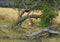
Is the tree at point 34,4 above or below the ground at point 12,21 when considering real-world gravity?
above

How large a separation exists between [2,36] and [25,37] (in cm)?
75

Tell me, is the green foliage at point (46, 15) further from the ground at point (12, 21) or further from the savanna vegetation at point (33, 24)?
the ground at point (12, 21)

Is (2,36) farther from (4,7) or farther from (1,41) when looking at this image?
(4,7)

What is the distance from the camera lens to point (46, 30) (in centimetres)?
847

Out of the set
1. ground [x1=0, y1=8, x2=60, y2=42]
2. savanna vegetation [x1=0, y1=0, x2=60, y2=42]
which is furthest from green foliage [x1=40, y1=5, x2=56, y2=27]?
ground [x1=0, y1=8, x2=60, y2=42]

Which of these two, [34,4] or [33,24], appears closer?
[34,4]

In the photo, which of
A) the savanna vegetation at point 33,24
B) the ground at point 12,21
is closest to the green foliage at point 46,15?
the savanna vegetation at point 33,24

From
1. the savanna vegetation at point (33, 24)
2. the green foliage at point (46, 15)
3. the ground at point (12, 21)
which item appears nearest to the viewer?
the savanna vegetation at point (33, 24)

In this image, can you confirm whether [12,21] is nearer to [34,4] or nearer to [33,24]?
[33,24]

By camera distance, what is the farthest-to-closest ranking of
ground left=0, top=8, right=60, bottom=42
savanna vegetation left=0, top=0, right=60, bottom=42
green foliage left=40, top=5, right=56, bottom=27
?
green foliage left=40, top=5, right=56, bottom=27
ground left=0, top=8, right=60, bottom=42
savanna vegetation left=0, top=0, right=60, bottom=42

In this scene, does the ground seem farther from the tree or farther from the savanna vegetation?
the tree

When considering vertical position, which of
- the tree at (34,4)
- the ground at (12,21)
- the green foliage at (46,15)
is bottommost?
the ground at (12,21)

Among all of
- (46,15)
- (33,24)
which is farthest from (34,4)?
(33,24)

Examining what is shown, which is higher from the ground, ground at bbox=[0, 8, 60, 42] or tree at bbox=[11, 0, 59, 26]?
tree at bbox=[11, 0, 59, 26]
